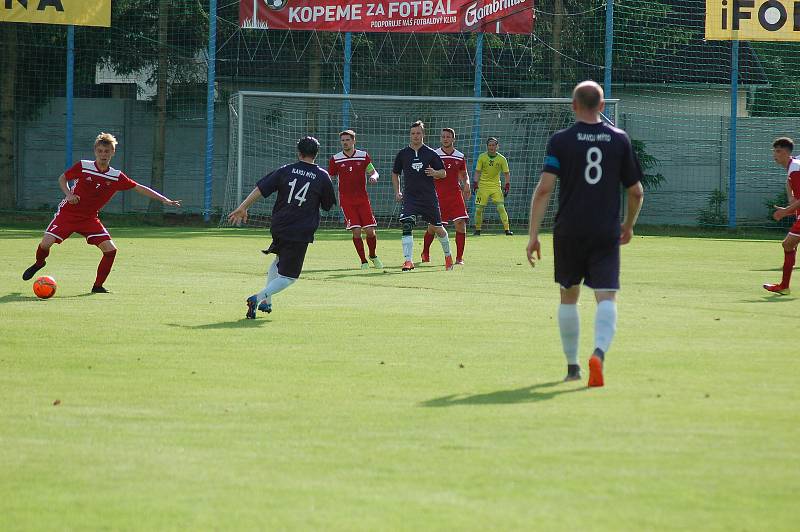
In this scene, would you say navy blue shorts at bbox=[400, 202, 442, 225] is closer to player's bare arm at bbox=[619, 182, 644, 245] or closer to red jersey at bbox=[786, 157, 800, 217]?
red jersey at bbox=[786, 157, 800, 217]

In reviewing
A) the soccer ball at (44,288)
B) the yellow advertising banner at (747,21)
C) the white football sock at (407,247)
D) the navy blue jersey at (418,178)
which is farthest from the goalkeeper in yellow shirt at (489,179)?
the soccer ball at (44,288)

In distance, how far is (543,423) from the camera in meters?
6.60

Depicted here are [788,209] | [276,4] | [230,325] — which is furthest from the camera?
[276,4]

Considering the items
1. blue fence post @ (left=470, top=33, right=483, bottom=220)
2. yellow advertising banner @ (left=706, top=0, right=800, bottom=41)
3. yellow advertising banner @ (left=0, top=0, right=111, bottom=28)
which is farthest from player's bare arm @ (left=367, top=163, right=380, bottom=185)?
yellow advertising banner @ (left=706, top=0, right=800, bottom=41)

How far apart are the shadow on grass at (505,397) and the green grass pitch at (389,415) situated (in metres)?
0.03

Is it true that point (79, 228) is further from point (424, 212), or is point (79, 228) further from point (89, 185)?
point (424, 212)

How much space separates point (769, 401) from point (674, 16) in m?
28.7

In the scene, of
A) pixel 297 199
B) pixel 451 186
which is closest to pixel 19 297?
pixel 297 199

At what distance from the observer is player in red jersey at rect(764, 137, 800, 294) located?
14.5 m

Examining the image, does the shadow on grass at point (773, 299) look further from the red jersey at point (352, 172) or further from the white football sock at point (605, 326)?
the red jersey at point (352, 172)

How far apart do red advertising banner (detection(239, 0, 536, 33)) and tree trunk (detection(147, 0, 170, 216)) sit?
9.47 feet

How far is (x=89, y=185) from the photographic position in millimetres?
14422

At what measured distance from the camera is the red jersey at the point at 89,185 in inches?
567

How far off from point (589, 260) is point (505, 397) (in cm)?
122
